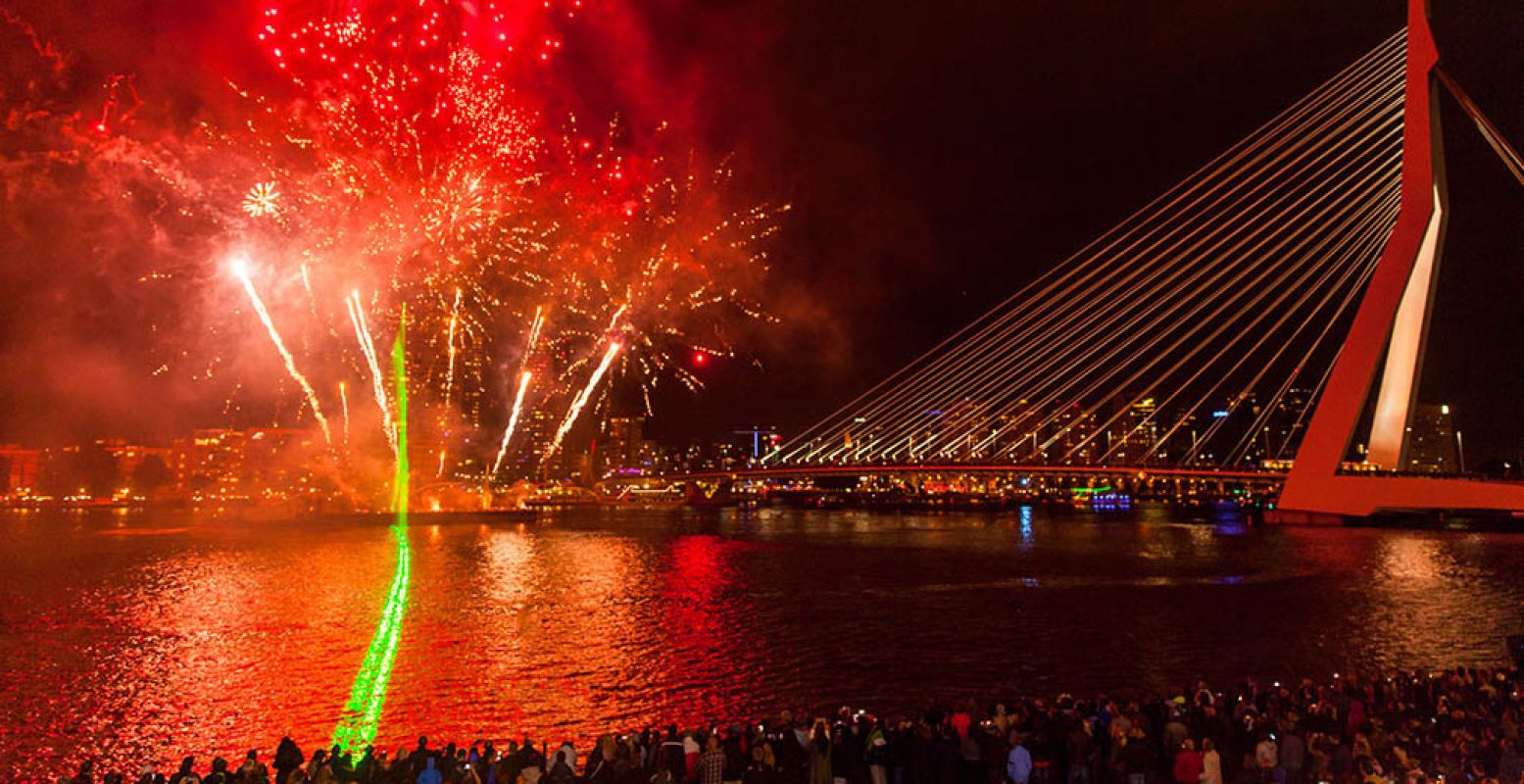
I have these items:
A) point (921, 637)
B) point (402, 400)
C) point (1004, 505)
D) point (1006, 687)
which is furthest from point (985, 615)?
point (1004, 505)

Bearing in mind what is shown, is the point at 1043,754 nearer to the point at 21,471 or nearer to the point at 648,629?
the point at 648,629

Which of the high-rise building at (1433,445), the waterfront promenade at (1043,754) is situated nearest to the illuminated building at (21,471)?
the waterfront promenade at (1043,754)

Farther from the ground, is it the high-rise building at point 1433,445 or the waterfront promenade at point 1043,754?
the high-rise building at point 1433,445

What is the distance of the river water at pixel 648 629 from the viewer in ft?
37.5

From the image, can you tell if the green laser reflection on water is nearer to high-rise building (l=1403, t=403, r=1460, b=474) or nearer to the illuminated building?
high-rise building (l=1403, t=403, r=1460, b=474)

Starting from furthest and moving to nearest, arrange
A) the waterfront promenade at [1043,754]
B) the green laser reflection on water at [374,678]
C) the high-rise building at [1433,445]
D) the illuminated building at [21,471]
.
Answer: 1. the illuminated building at [21,471]
2. the high-rise building at [1433,445]
3. the green laser reflection on water at [374,678]
4. the waterfront promenade at [1043,754]

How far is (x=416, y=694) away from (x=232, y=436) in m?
83.4

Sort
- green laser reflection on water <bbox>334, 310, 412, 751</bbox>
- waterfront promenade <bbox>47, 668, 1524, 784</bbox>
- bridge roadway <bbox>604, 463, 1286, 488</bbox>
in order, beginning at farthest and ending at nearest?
bridge roadway <bbox>604, 463, 1286, 488</bbox>
green laser reflection on water <bbox>334, 310, 412, 751</bbox>
waterfront promenade <bbox>47, 668, 1524, 784</bbox>

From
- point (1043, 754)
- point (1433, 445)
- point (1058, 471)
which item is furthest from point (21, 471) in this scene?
point (1433, 445)

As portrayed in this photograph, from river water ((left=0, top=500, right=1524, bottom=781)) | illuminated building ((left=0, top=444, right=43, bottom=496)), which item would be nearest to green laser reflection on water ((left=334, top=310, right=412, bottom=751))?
river water ((left=0, top=500, right=1524, bottom=781))

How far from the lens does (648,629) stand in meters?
16.5

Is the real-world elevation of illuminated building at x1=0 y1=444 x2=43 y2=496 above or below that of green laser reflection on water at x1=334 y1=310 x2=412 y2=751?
above

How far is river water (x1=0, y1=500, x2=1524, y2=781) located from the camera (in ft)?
37.5

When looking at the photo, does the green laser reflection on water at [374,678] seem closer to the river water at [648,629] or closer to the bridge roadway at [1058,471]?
the river water at [648,629]
